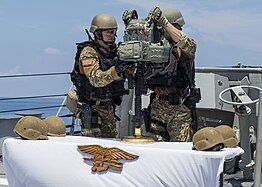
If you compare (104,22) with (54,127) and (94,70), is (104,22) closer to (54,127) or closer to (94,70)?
(94,70)

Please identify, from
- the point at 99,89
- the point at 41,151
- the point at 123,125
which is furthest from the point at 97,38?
the point at 123,125

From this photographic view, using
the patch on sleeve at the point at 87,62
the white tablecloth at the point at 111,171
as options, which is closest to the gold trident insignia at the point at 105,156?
the white tablecloth at the point at 111,171

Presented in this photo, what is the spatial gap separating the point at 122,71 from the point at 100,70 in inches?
14.0

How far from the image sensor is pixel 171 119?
3613mm

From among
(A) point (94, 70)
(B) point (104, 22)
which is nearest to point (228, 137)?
(A) point (94, 70)

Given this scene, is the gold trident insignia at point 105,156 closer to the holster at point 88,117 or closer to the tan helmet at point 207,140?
the tan helmet at point 207,140

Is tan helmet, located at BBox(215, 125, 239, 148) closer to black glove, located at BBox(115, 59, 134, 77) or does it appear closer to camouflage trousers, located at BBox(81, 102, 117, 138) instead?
black glove, located at BBox(115, 59, 134, 77)

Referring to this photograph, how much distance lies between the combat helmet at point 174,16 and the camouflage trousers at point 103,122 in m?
0.76

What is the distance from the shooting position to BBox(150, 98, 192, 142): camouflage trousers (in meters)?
3.59

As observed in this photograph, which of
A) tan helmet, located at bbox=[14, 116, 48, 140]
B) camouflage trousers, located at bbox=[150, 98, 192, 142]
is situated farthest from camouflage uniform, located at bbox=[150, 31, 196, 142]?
tan helmet, located at bbox=[14, 116, 48, 140]

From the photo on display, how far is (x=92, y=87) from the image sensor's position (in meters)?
3.69

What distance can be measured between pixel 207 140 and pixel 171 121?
103cm

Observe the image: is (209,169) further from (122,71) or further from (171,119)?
(171,119)

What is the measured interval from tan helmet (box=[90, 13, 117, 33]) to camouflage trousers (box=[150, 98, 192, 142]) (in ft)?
1.94
